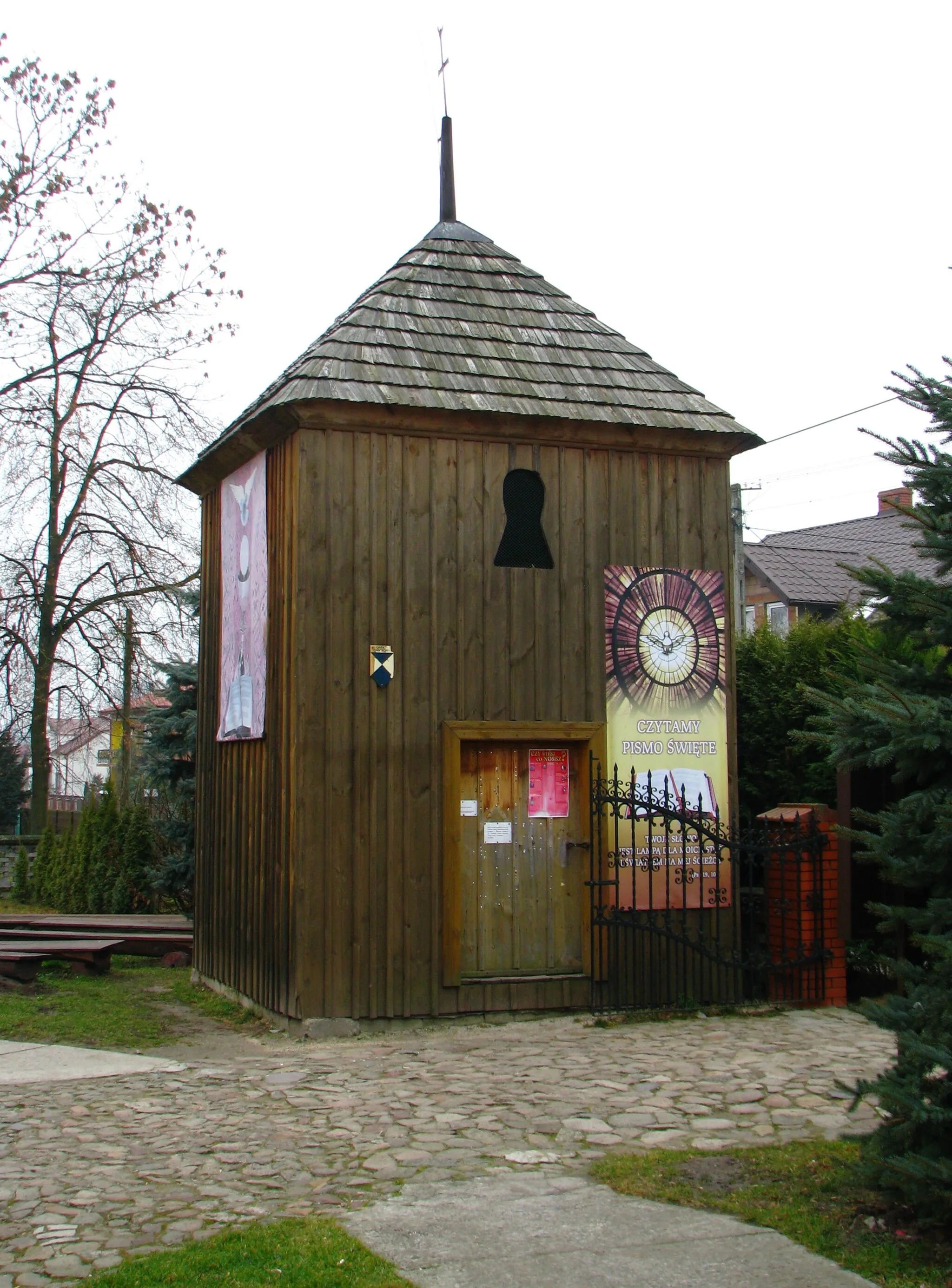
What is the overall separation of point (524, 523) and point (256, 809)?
129 inches

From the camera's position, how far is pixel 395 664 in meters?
10.3

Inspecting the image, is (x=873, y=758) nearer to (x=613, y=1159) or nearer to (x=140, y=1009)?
(x=613, y=1159)

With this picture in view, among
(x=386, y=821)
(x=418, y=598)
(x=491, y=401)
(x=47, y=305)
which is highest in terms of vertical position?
(x=47, y=305)

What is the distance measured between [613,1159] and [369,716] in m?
4.51

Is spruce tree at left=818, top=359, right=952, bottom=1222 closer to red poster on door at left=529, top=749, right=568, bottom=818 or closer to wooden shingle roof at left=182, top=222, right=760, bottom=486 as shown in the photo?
red poster on door at left=529, top=749, right=568, bottom=818

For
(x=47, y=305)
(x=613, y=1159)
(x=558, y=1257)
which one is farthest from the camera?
(x=47, y=305)

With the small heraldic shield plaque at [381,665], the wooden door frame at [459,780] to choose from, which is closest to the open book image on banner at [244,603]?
the small heraldic shield plaque at [381,665]

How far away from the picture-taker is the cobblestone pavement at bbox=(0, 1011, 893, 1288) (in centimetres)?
570

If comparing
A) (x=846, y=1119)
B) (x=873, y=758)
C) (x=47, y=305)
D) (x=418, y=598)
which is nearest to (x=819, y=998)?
(x=846, y=1119)

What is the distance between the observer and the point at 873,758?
5207 mm

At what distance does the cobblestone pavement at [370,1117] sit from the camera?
5695 millimetres

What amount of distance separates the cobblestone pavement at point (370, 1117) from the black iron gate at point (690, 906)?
2.04ft

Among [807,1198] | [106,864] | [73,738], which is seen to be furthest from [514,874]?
[73,738]

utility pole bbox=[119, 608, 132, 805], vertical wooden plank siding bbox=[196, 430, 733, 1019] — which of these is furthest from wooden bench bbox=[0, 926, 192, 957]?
A: utility pole bbox=[119, 608, 132, 805]
